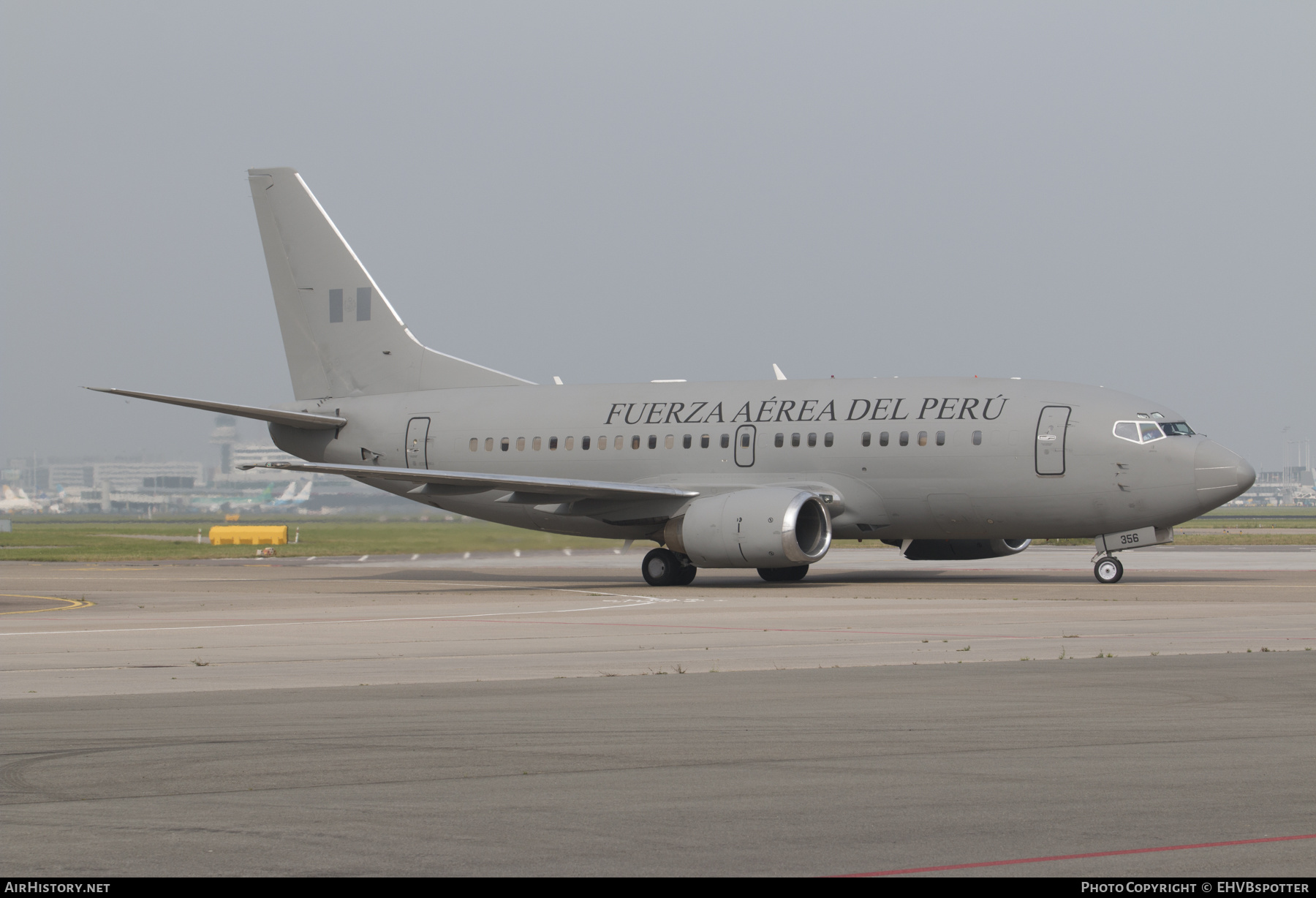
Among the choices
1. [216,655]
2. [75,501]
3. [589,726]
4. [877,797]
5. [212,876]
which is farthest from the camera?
[75,501]

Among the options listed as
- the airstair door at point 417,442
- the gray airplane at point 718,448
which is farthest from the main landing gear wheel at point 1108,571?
the airstair door at point 417,442

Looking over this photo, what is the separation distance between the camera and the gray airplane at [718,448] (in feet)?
105

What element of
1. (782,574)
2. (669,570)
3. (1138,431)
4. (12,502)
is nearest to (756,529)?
(669,570)

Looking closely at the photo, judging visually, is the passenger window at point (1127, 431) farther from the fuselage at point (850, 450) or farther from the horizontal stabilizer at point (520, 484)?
the horizontal stabilizer at point (520, 484)

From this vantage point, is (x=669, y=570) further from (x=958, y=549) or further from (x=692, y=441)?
(x=958, y=549)

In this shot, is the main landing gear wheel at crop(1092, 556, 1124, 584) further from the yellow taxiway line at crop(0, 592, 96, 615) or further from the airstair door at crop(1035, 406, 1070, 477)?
the yellow taxiway line at crop(0, 592, 96, 615)

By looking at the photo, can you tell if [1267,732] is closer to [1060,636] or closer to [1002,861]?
Result: [1002,861]

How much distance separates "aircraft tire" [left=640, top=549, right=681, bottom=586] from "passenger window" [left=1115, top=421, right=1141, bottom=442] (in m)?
10.0

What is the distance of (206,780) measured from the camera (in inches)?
353

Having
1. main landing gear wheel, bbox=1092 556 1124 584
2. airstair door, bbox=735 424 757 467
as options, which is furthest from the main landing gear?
main landing gear wheel, bbox=1092 556 1124 584

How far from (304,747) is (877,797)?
4.13 meters

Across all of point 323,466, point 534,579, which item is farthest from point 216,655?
point 534,579

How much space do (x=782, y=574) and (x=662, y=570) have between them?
3425mm

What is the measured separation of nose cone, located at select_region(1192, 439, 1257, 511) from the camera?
31125 millimetres
